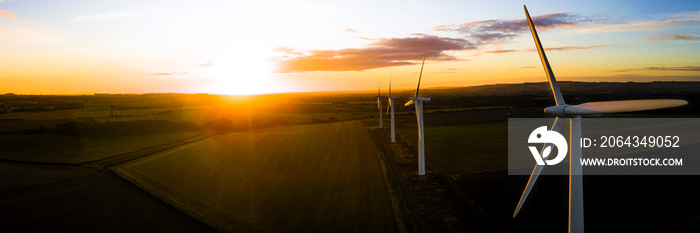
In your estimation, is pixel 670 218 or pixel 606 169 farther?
pixel 606 169

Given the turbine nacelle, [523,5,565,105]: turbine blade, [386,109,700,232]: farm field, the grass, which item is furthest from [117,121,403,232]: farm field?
[523,5,565,105]: turbine blade

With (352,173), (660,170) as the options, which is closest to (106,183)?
(352,173)

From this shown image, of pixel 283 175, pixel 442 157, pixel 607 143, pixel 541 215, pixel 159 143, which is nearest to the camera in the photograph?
pixel 541 215

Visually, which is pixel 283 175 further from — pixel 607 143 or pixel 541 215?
pixel 607 143

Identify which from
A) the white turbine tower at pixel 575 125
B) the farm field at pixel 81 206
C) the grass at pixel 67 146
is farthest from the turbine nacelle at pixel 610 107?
the grass at pixel 67 146

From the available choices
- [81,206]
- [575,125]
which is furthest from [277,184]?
[575,125]

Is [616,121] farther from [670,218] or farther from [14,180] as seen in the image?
[14,180]

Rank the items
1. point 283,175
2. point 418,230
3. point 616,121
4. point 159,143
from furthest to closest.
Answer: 1. point 616,121
2. point 159,143
3. point 283,175
4. point 418,230
